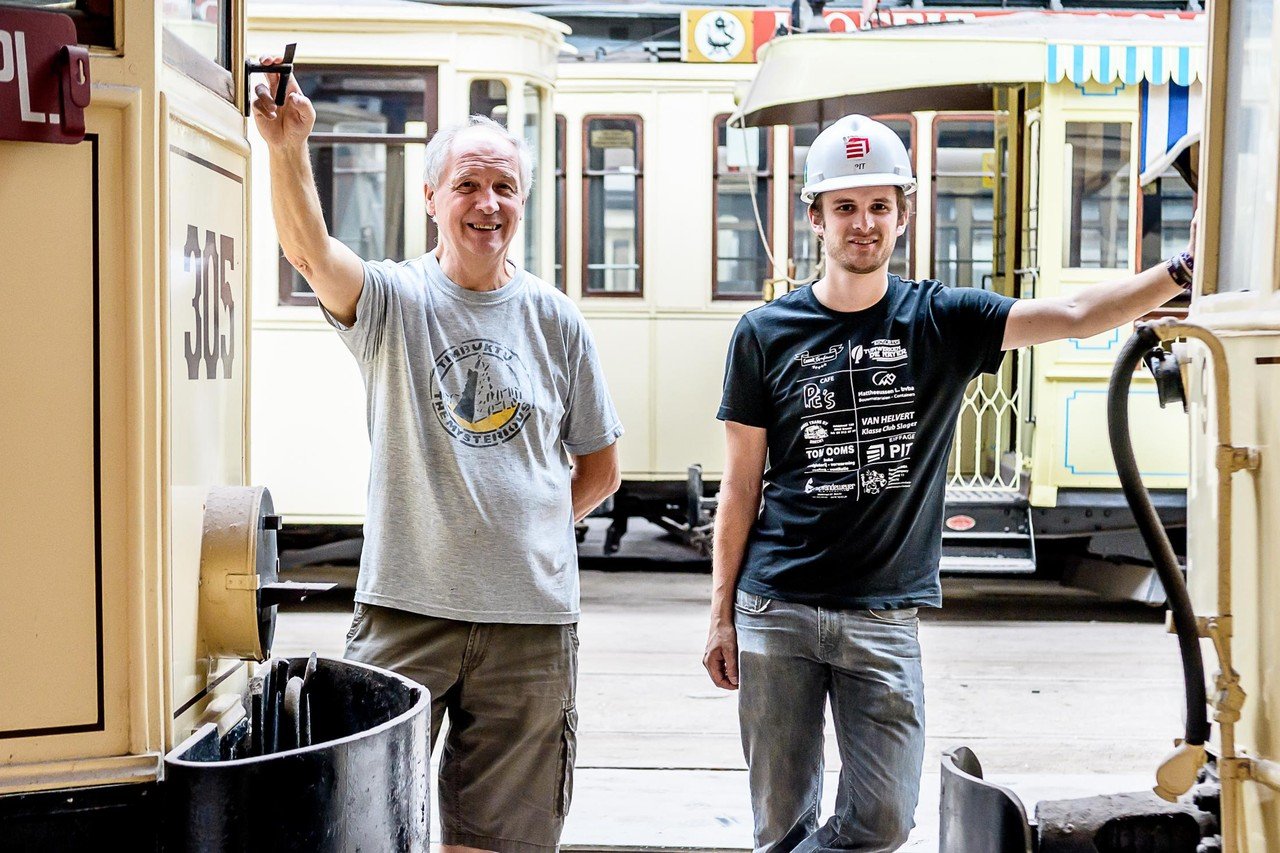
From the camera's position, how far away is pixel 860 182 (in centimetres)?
299

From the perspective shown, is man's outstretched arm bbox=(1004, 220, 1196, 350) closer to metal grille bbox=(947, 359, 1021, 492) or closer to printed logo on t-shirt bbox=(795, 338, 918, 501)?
printed logo on t-shirt bbox=(795, 338, 918, 501)

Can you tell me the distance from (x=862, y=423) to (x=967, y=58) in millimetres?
6145

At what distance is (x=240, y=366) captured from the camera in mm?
2506

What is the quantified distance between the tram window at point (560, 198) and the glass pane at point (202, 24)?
791 cm

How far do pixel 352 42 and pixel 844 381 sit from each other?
6.29m

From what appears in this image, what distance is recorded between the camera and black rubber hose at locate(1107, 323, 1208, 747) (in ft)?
7.51

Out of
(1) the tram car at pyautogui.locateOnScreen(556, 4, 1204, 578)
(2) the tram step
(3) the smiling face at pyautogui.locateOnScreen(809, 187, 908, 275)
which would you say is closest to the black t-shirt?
(3) the smiling face at pyautogui.locateOnScreen(809, 187, 908, 275)

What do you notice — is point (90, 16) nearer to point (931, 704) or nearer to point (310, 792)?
point (310, 792)

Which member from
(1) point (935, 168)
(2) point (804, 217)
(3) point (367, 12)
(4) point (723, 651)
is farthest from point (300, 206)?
(1) point (935, 168)

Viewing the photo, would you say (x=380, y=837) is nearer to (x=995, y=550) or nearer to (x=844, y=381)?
(x=844, y=381)

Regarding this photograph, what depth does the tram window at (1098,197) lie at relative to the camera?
8.43 m

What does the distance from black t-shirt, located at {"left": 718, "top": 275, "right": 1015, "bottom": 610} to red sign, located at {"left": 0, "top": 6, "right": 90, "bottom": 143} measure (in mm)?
1632

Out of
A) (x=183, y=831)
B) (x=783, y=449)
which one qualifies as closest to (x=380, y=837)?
(x=183, y=831)

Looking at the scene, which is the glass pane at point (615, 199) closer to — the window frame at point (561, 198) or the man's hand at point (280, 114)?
the window frame at point (561, 198)
